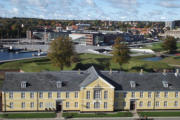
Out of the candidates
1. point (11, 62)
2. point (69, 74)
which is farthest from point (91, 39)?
point (69, 74)

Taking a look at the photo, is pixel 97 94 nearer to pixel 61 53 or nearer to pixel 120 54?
pixel 61 53

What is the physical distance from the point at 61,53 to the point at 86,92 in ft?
107

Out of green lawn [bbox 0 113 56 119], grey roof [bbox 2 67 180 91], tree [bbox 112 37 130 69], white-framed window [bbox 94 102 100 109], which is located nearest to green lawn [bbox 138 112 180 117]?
grey roof [bbox 2 67 180 91]

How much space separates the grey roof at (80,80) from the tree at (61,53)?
88.6ft

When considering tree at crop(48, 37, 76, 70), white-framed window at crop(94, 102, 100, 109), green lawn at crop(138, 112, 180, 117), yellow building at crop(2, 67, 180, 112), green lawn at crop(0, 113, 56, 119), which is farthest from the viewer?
tree at crop(48, 37, 76, 70)

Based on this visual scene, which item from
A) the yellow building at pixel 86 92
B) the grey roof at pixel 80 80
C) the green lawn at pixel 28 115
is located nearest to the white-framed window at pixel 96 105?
the yellow building at pixel 86 92

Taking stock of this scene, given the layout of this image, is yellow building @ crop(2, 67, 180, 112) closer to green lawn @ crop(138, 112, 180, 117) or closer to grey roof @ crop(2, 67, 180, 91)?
grey roof @ crop(2, 67, 180, 91)

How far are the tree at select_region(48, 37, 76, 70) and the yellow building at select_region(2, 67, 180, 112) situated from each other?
27028 mm

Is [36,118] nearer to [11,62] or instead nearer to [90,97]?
[90,97]

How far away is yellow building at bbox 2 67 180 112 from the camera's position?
45.6 m

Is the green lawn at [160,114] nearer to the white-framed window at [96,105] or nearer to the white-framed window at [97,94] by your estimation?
the white-framed window at [96,105]

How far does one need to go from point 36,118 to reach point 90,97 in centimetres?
963

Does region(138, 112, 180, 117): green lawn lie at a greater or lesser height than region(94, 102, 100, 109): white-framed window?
lesser

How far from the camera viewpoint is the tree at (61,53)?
2992 inches
